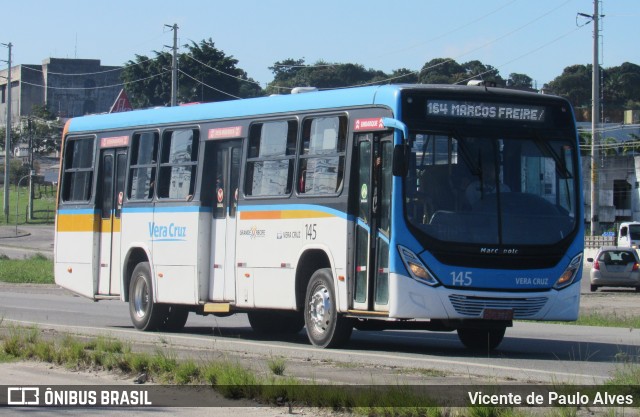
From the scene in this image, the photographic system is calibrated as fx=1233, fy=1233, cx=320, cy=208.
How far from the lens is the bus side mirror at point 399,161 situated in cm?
1477

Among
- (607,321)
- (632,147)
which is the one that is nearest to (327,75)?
(632,147)

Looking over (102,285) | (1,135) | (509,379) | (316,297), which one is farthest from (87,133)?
(1,135)

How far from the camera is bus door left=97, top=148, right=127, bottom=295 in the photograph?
2119 cm

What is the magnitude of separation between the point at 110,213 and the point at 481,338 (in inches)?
298

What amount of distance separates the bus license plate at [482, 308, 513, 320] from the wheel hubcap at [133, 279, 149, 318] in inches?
285

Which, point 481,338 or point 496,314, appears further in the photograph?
point 481,338

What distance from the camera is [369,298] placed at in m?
15.3

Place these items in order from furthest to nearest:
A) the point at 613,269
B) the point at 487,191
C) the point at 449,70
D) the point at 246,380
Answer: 1. the point at 449,70
2. the point at 613,269
3. the point at 487,191
4. the point at 246,380

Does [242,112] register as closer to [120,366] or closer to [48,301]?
[120,366]

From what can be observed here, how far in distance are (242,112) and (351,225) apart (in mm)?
3592

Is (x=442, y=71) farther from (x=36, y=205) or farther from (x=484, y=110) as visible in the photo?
(x=484, y=110)

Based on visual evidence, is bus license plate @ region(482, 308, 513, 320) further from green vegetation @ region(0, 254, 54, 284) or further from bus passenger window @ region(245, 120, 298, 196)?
green vegetation @ region(0, 254, 54, 284)

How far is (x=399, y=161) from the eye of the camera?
48.4 feet

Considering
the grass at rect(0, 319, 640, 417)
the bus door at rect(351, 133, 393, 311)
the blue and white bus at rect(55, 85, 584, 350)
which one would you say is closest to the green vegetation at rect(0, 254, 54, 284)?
the blue and white bus at rect(55, 85, 584, 350)
